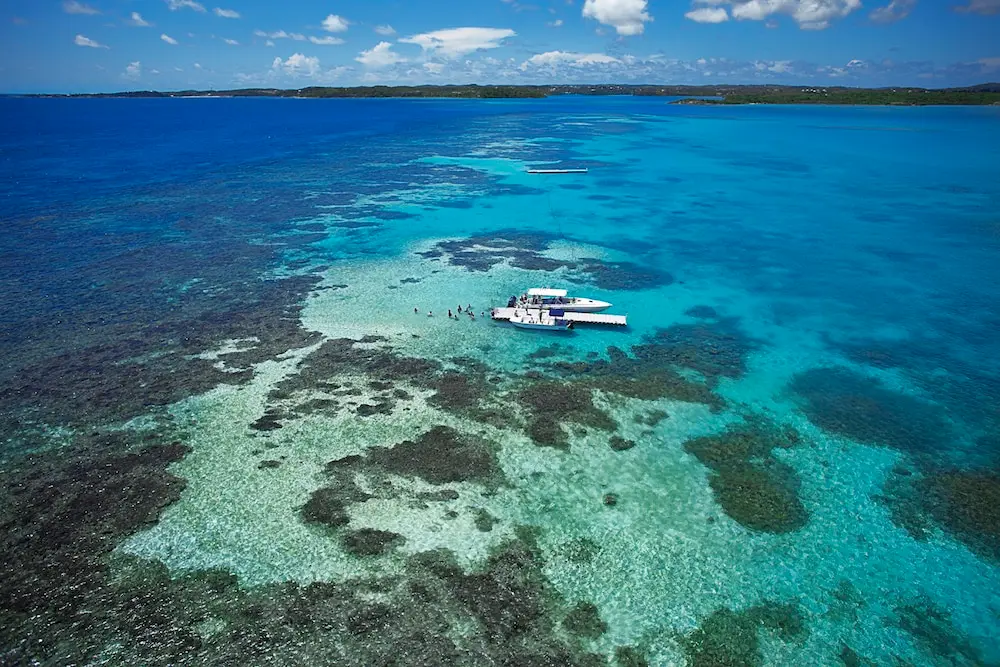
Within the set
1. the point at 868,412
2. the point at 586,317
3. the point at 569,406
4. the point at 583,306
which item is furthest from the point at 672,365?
the point at 868,412

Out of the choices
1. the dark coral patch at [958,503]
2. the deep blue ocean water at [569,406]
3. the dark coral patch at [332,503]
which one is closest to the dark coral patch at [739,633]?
the deep blue ocean water at [569,406]

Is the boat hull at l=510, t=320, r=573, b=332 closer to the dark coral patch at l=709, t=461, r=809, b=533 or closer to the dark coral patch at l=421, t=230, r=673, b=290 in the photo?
the dark coral patch at l=421, t=230, r=673, b=290

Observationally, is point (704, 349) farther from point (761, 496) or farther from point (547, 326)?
point (761, 496)

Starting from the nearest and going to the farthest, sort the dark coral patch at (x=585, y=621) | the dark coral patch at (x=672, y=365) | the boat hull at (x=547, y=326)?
the dark coral patch at (x=585, y=621) < the dark coral patch at (x=672, y=365) < the boat hull at (x=547, y=326)

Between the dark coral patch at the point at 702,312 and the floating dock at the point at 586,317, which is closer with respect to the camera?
the floating dock at the point at 586,317

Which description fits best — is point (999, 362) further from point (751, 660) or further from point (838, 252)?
point (751, 660)

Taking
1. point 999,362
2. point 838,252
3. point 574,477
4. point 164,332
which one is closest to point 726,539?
point 574,477

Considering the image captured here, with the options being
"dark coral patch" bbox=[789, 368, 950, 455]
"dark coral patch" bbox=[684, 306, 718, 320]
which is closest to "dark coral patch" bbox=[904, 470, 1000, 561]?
"dark coral patch" bbox=[789, 368, 950, 455]

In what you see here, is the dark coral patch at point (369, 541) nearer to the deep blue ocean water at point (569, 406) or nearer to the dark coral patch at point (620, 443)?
the deep blue ocean water at point (569, 406)
